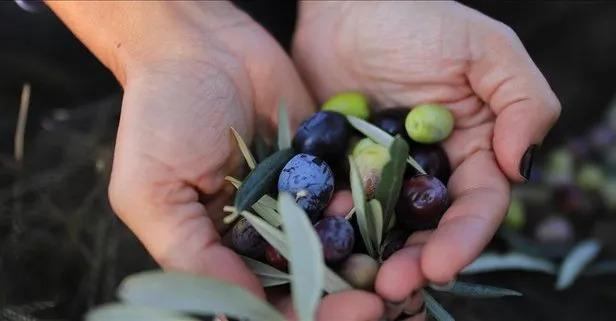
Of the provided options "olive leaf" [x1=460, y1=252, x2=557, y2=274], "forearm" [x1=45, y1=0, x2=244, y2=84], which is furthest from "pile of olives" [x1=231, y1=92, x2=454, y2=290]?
"olive leaf" [x1=460, y1=252, x2=557, y2=274]

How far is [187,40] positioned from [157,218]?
0.32 metres

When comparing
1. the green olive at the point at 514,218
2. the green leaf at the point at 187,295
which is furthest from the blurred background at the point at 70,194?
the green leaf at the point at 187,295

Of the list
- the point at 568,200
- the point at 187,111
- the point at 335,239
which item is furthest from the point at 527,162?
the point at 568,200

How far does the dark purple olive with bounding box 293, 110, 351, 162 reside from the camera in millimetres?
1103

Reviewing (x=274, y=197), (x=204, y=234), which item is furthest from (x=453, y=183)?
(x=204, y=234)

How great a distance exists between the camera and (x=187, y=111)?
Answer: 1056 mm

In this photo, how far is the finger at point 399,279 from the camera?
84 centimetres

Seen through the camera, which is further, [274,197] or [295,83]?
[295,83]

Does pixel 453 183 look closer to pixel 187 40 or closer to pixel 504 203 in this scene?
pixel 504 203

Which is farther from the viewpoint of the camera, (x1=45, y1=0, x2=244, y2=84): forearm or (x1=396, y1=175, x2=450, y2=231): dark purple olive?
(x1=45, y1=0, x2=244, y2=84): forearm

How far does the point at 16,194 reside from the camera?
1368 millimetres

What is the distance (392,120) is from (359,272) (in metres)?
0.34

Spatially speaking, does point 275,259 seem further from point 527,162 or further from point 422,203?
point 527,162

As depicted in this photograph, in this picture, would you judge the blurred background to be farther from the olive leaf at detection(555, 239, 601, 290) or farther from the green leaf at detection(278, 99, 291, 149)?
the green leaf at detection(278, 99, 291, 149)
